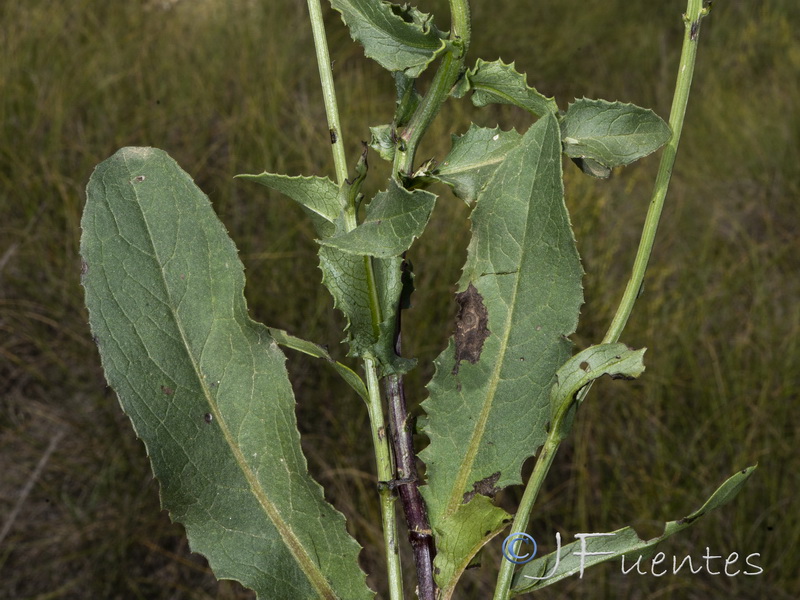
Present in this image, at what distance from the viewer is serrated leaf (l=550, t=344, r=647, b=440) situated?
53 centimetres

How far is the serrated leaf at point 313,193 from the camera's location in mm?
549

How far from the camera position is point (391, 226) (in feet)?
1.68

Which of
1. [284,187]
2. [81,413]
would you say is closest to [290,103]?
[81,413]

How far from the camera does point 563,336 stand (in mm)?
586

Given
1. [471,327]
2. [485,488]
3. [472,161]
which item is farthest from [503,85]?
[485,488]

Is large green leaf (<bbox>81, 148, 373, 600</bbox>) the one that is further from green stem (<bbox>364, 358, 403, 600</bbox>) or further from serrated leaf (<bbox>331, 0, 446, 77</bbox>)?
serrated leaf (<bbox>331, 0, 446, 77</bbox>)

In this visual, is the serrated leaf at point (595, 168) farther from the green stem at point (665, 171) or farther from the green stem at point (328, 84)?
the green stem at point (328, 84)

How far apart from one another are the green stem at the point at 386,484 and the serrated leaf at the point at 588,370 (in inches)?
4.7

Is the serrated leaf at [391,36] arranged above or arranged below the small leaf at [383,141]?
above

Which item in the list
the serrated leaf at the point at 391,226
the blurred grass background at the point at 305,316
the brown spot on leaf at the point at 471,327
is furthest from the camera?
the blurred grass background at the point at 305,316

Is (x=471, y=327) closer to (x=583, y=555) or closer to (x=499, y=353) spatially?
(x=499, y=353)

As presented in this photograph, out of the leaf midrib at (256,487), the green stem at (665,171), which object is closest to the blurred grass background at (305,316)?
the leaf midrib at (256,487)

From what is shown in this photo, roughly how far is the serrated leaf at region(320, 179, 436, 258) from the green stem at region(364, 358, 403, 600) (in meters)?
0.10

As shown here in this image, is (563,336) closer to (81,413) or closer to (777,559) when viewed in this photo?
(777,559)
